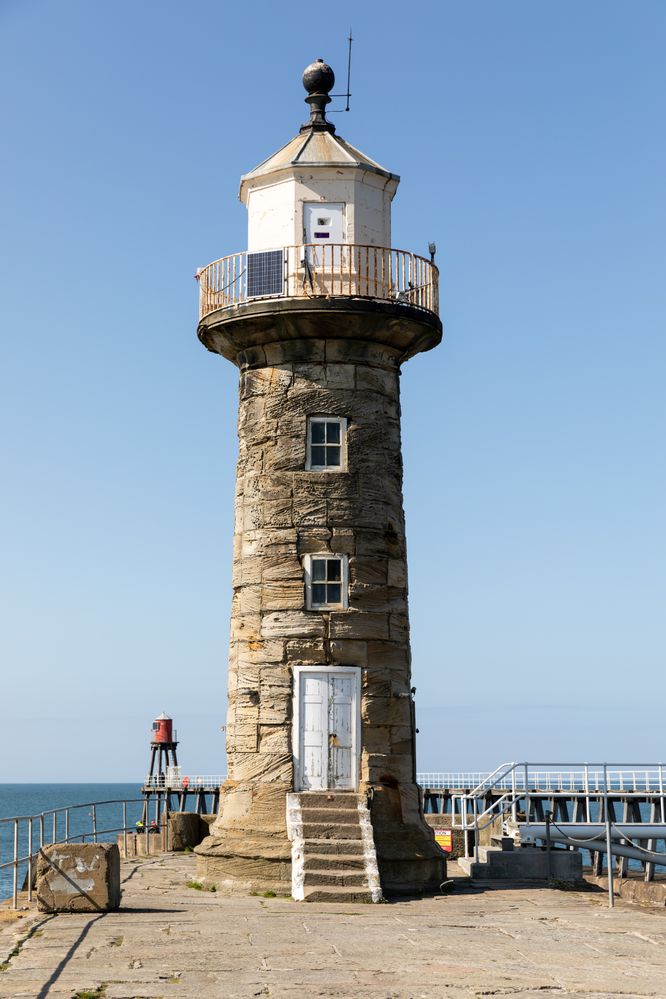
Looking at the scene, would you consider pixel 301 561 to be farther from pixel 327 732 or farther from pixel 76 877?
pixel 76 877

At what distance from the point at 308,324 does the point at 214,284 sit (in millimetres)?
2001

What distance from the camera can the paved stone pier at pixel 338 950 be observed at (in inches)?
431

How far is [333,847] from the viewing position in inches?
706

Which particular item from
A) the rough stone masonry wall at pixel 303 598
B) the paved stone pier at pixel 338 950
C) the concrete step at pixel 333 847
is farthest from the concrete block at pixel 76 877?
the rough stone masonry wall at pixel 303 598

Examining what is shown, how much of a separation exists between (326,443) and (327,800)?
209 inches

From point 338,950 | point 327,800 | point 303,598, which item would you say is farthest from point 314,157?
point 338,950

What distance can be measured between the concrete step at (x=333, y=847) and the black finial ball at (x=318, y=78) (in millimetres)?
12248

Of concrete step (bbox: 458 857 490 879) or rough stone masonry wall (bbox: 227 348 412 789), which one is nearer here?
rough stone masonry wall (bbox: 227 348 412 789)

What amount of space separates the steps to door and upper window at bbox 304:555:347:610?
2.76m

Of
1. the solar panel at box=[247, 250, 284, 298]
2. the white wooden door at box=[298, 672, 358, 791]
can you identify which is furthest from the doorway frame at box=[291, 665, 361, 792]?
the solar panel at box=[247, 250, 284, 298]

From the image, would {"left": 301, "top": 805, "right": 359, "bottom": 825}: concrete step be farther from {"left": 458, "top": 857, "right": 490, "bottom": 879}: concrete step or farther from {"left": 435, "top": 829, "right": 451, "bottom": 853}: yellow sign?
{"left": 435, "top": 829, "right": 451, "bottom": 853}: yellow sign

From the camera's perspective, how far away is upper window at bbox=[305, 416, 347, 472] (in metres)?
20.0

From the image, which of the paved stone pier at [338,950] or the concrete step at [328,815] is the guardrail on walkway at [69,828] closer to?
the paved stone pier at [338,950]

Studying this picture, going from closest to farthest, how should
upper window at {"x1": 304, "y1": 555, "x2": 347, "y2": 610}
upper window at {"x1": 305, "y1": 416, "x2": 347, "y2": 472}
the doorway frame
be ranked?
the doorway frame → upper window at {"x1": 304, "y1": 555, "x2": 347, "y2": 610} → upper window at {"x1": 305, "y1": 416, "x2": 347, "y2": 472}
